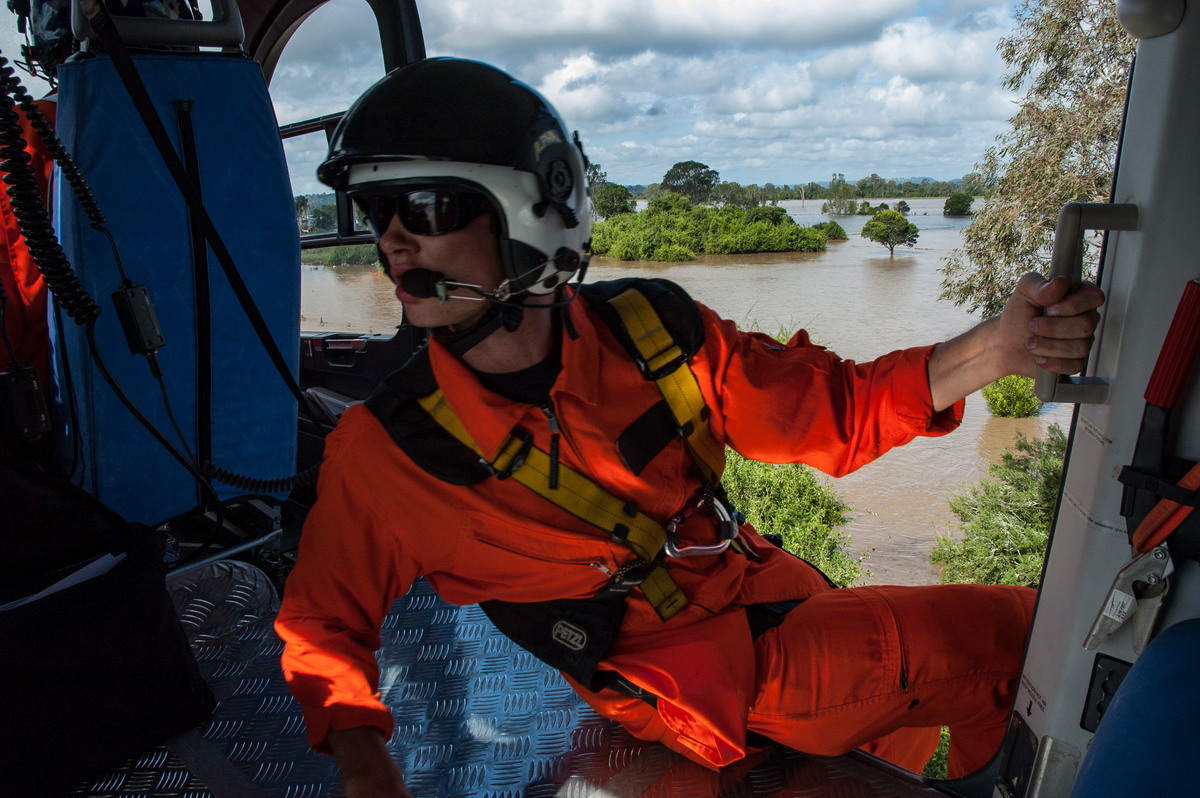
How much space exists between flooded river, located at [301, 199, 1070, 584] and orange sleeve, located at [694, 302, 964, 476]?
1.84 m

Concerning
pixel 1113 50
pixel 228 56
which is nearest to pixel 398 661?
pixel 228 56

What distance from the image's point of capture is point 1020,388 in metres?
8.88

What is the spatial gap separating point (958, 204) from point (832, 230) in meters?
7.07

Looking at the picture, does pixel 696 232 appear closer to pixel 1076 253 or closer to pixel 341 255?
pixel 341 255

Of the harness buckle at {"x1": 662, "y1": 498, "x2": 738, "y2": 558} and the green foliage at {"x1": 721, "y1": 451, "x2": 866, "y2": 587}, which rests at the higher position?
the harness buckle at {"x1": 662, "y1": 498, "x2": 738, "y2": 558}

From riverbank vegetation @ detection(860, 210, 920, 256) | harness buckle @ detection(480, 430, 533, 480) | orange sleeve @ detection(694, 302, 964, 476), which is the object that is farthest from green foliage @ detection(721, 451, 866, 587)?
riverbank vegetation @ detection(860, 210, 920, 256)

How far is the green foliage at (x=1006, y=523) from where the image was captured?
5.51 metres

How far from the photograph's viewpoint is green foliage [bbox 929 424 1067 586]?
5512 mm

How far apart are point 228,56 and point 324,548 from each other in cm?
162

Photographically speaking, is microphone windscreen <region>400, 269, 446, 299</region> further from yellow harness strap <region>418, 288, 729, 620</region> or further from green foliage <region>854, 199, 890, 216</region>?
green foliage <region>854, 199, 890, 216</region>

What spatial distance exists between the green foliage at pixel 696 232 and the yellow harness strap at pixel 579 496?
12423 mm

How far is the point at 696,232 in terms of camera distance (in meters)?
15.5

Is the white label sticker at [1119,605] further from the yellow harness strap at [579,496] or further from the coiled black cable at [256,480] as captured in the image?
the coiled black cable at [256,480]

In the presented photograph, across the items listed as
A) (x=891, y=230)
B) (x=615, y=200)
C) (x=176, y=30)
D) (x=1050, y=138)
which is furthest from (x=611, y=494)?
(x=891, y=230)
